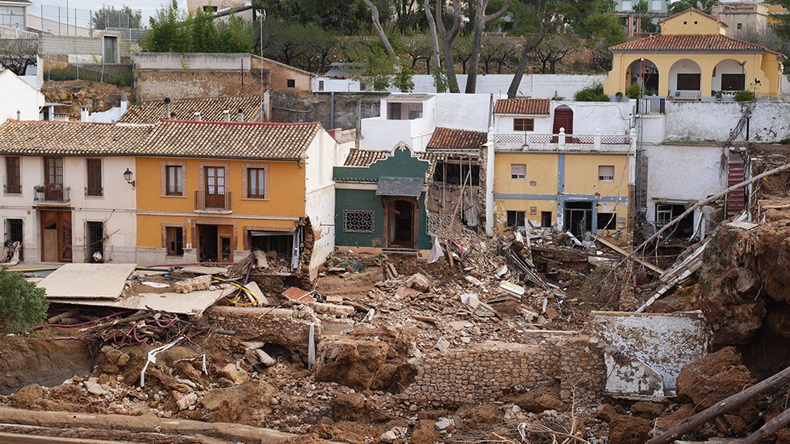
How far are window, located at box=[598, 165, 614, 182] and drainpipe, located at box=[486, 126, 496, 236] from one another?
371cm

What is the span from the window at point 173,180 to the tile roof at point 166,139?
0.54 m

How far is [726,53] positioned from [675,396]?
26.2 metres

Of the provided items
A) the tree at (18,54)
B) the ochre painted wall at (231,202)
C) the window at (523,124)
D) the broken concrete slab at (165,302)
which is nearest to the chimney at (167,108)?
the tree at (18,54)

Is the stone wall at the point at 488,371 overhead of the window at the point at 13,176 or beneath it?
beneath

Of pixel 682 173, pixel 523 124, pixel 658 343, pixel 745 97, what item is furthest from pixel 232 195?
pixel 745 97

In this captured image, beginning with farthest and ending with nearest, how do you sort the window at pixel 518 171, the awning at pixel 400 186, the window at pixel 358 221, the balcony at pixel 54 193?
1. the window at pixel 518 171
2. the window at pixel 358 221
3. the awning at pixel 400 186
4. the balcony at pixel 54 193

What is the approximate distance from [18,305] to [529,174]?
61.7ft

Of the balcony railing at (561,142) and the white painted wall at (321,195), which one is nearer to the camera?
the white painted wall at (321,195)

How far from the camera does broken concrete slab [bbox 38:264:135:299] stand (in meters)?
29.8

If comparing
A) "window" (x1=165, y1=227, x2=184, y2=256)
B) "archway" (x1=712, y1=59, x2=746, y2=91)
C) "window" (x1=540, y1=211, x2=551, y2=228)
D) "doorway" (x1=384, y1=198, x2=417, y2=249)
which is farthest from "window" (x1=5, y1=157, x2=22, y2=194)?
"archway" (x1=712, y1=59, x2=746, y2=91)

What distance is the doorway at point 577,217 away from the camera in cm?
4028

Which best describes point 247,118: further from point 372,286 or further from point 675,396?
point 675,396

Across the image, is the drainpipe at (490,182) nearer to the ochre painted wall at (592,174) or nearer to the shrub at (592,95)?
the ochre painted wall at (592,174)

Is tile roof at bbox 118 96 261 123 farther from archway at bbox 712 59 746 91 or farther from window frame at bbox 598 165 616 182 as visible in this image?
archway at bbox 712 59 746 91
